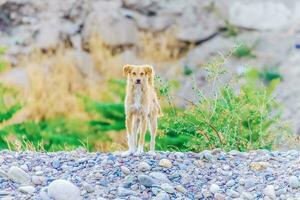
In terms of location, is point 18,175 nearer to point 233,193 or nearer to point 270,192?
point 233,193

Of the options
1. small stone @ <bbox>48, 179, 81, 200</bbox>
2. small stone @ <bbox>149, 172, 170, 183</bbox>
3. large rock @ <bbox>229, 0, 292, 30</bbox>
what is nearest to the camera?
small stone @ <bbox>48, 179, 81, 200</bbox>

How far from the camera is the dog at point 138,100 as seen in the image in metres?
5.57

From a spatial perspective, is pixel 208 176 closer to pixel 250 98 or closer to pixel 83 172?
pixel 83 172

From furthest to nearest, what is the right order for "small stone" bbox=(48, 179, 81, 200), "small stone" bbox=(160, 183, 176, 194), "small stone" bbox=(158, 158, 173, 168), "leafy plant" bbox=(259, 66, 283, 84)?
"leafy plant" bbox=(259, 66, 283, 84) < "small stone" bbox=(158, 158, 173, 168) < "small stone" bbox=(160, 183, 176, 194) < "small stone" bbox=(48, 179, 81, 200)

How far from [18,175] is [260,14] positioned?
8773mm

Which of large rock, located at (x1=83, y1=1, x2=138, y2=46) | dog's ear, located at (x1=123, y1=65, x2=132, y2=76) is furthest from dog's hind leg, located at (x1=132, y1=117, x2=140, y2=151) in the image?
large rock, located at (x1=83, y1=1, x2=138, y2=46)

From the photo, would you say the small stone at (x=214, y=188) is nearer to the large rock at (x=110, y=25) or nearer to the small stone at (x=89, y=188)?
Result: the small stone at (x=89, y=188)

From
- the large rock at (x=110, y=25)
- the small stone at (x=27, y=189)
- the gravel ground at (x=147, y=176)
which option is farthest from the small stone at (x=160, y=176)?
the large rock at (x=110, y=25)

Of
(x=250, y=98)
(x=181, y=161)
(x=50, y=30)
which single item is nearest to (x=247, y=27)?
(x=50, y=30)

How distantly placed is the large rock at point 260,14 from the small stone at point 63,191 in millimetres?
8803

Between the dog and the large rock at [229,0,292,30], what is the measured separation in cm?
795

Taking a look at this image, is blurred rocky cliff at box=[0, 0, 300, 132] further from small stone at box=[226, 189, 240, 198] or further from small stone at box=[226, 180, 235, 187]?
small stone at box=[226, 189, 240, 198]

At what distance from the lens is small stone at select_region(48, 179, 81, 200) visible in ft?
16.0

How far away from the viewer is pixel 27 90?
Result: 1259 cm
